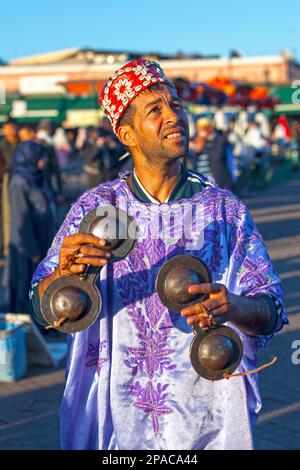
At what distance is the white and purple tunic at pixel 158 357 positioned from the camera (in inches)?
118

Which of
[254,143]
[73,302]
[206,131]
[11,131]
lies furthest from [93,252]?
[254,143]

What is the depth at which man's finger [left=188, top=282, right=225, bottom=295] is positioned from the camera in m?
2.57

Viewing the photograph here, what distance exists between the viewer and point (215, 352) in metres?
2.61

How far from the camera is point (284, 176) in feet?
95.8

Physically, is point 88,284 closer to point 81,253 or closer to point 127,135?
point 81,253

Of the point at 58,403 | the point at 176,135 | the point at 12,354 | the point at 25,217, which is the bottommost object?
the point at 58,403

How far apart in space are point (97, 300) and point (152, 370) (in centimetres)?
44

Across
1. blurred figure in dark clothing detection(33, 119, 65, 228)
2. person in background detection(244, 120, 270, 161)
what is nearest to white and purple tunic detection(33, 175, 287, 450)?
blurred figure in dark clothing detection(33, 119, 65, 228)

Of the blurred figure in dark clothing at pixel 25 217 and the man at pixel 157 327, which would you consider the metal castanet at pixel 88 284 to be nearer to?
the man at pixel 157 327

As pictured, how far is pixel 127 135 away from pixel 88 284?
712 millimetres

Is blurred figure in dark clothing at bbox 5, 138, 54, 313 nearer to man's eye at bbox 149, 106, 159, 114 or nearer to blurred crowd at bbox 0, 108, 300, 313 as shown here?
blurred crowd at bbox 0, 108, 300, 313

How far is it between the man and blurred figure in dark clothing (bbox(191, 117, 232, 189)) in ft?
46.1

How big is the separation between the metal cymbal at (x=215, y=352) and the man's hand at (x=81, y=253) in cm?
34

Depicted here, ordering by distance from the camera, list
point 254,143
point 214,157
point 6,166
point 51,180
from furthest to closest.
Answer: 1. point 254,143
2. point 214,157
3. point 51,180
4. point 6,166
